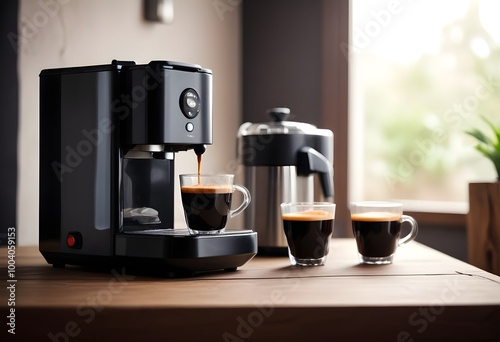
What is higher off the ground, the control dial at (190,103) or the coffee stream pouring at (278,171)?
the control dial at (190,103)

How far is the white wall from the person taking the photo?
5.33ft

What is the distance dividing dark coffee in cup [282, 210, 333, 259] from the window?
108 cm

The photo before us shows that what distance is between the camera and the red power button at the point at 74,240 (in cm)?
129

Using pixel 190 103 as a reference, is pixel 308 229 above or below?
below

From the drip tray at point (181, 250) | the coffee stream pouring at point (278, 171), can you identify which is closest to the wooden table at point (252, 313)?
the drip tray at point (181, 250)

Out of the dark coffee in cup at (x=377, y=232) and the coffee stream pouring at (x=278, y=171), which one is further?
the coffee stream pouring at (x=278, y=171)

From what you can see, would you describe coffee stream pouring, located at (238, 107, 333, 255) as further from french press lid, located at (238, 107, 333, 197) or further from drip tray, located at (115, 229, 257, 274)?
drip tray, located at (115, 229, 257, 274)

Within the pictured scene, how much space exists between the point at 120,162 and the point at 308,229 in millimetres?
399

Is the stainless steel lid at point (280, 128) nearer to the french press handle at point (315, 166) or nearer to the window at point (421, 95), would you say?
the french press handle at point (315, 166)

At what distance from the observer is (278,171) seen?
163 centimetres

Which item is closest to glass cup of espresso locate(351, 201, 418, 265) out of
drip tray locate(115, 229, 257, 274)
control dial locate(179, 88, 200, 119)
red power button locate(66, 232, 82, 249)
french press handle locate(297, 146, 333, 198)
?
french press handle locate(297, 146, 333, 198)

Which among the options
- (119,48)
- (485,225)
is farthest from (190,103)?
(485,225)

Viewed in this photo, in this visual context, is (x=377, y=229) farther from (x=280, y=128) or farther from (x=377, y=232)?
(x=280, y=128)

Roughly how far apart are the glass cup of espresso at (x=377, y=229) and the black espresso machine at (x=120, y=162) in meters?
0.26
